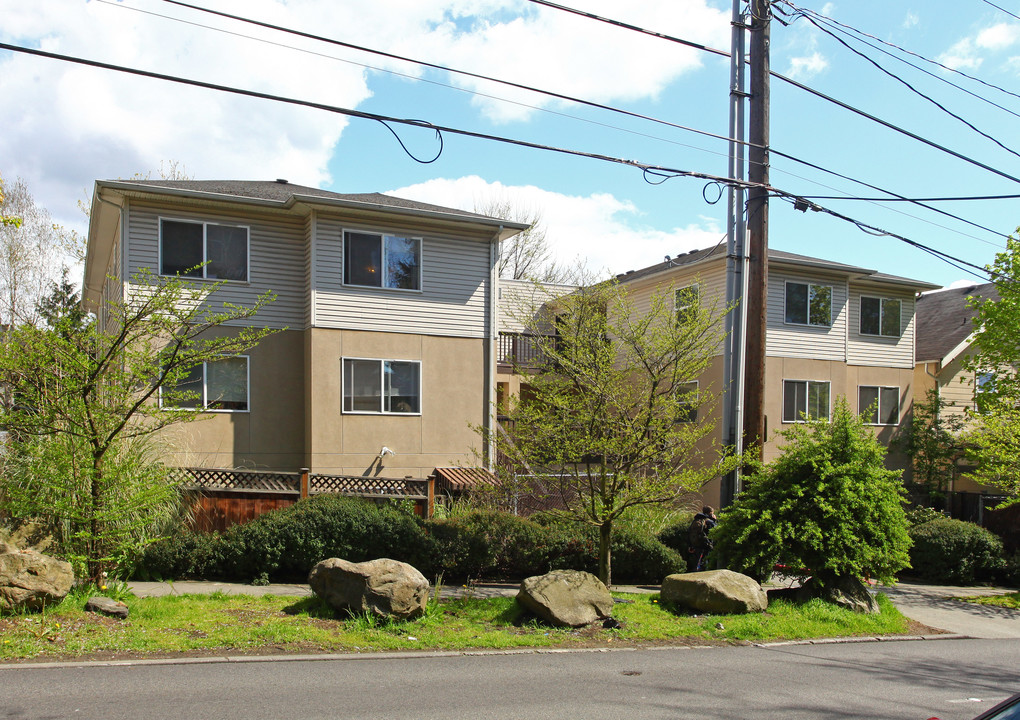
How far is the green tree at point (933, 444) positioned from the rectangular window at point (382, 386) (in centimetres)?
1622

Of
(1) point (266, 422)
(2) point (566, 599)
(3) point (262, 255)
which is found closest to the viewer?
(2) point (566, 599)

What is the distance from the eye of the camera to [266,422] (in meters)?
18.1

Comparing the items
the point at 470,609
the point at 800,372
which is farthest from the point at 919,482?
the point at 470,609

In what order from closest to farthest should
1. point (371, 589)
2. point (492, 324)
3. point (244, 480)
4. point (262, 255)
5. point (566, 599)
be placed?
point (371, 589) → point (566, 599) → point (244, 480) → point (262, 255) → point (492, 324)

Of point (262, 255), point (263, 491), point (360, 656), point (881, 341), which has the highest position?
point (262, 255)

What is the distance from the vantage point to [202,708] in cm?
659

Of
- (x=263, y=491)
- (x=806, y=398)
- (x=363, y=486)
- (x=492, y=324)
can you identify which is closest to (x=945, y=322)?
(x=806, y=398)

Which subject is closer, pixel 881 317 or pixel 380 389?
pixel 380 389

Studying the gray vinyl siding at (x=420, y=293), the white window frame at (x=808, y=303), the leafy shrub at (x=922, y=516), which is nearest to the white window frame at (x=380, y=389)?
the gray vinyl siding at (x=420, y=293)

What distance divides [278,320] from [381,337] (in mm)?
2403

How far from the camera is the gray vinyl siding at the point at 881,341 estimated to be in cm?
2619

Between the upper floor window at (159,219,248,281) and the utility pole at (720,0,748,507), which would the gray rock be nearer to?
the utility pole at (720,0,748,507)

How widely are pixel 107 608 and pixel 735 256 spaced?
10.2m

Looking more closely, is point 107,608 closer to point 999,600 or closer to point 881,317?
point 999,600
